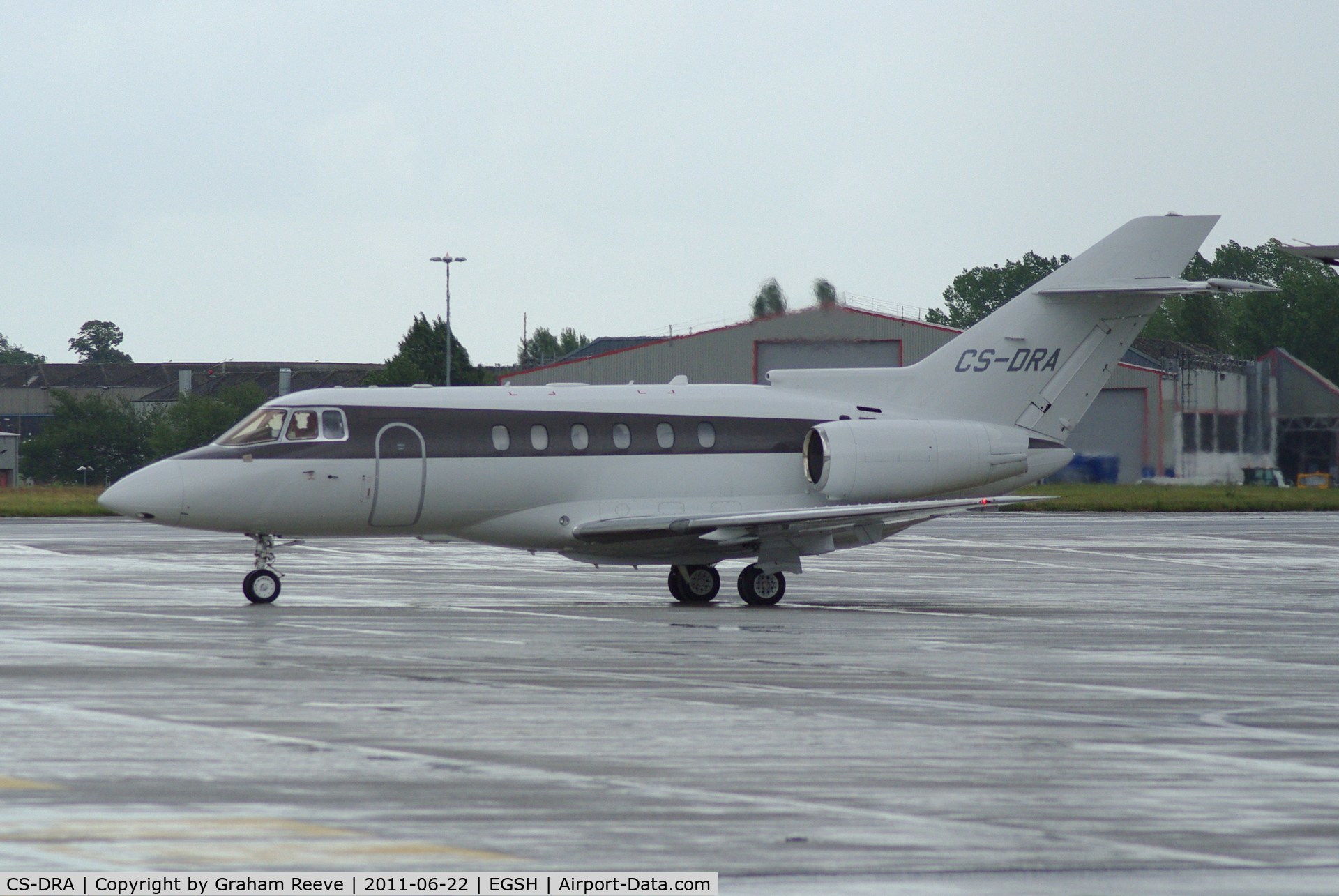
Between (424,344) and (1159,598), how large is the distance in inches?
3179

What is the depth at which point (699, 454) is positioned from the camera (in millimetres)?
22703

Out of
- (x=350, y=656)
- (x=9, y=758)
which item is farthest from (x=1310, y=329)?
(x=9, y=758)

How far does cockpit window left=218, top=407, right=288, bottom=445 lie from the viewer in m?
21.2

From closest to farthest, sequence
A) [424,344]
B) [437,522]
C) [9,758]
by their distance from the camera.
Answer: [9,758], [437,522], [424,344]

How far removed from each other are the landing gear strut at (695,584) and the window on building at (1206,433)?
30.0 metres

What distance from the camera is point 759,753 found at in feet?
33.4

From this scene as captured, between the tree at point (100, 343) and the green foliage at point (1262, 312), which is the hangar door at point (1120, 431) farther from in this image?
the tree at point (100, 343)

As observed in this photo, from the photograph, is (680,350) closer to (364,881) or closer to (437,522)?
(437,522)

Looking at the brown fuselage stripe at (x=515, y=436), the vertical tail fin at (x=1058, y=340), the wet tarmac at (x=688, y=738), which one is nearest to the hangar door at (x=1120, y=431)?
the vertical tail fin at (x=1058, y=340)

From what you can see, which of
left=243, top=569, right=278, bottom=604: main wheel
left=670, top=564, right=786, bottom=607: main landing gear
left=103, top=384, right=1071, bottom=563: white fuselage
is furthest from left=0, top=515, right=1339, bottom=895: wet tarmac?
left=103, top=384, right=1071, bottom=563: white fuselage

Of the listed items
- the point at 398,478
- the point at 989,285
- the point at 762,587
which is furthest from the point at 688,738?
the point at 989,285

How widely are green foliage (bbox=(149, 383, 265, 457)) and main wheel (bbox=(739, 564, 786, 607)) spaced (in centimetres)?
6242

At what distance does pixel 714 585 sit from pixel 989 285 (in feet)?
396

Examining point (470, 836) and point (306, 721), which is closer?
point (470, 836)
